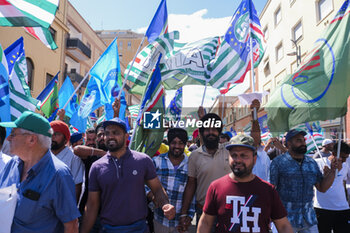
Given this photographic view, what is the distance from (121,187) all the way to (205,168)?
1091 mm

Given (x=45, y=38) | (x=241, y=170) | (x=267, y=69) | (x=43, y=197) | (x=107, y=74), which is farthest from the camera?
(x=267, y=69)

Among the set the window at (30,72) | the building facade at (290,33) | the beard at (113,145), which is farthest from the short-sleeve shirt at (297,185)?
the window at (30,72)

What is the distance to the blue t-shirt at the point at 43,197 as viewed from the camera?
193cm

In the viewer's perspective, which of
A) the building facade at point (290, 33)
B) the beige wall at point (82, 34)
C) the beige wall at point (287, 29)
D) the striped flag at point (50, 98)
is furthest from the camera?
the beige wall at point (82, 34)

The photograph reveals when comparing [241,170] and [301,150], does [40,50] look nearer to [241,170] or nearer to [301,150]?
[301,150]

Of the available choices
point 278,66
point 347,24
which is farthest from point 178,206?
point 278,66

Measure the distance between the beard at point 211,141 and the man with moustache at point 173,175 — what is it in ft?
1.04

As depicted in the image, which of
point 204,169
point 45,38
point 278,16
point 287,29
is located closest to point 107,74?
point 45,38

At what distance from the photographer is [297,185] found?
3383 millimetres

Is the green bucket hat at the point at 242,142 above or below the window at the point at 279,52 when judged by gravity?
below

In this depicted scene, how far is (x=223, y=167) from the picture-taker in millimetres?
3324

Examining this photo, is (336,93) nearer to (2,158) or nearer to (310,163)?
(310,163)

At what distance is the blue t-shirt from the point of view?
1929 mm

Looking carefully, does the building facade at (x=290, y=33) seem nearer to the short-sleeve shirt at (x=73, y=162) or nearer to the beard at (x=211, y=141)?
the beard at (x=211, y=141)
